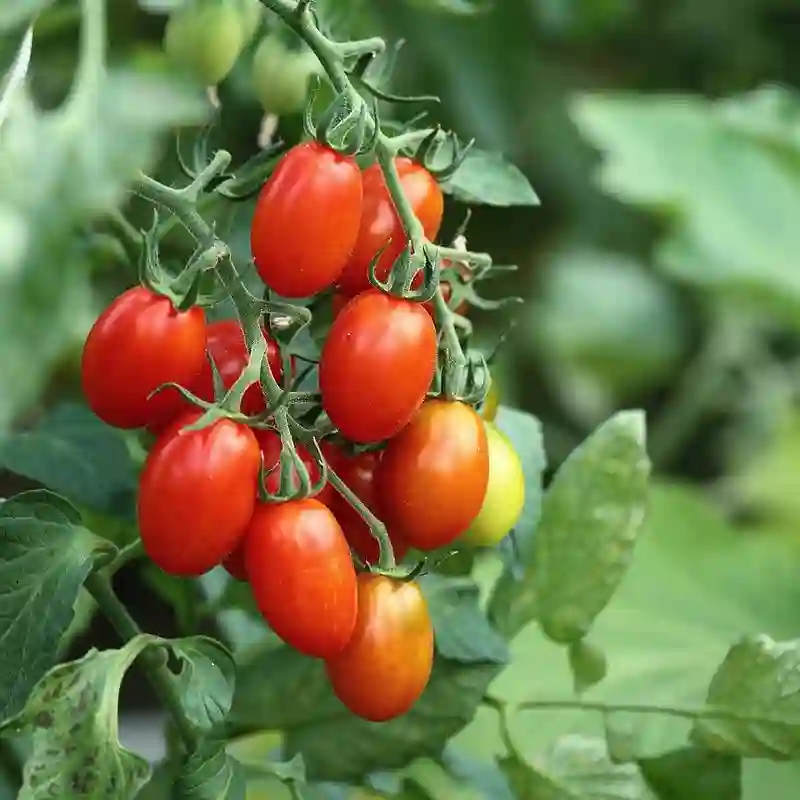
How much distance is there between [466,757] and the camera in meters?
0.67

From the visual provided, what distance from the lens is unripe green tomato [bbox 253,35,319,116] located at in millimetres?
494

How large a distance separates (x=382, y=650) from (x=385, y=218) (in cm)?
15

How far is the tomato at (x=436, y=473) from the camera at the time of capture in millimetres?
443

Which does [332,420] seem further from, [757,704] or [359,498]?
[757,704]

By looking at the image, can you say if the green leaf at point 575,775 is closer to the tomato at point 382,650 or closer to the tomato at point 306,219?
the tomato at point 382,650

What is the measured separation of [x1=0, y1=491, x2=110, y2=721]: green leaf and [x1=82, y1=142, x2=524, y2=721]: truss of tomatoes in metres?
0.06

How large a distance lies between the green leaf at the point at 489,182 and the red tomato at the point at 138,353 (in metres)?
0.13

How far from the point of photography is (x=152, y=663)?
0.50 metres

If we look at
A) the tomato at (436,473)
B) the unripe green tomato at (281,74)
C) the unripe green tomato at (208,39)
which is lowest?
the tomato at (436,473)

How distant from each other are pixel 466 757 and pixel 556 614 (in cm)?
11

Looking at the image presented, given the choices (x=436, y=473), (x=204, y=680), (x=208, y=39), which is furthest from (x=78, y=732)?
(x=208, y=39)

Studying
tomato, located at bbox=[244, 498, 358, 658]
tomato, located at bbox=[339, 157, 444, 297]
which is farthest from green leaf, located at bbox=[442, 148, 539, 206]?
tomato, located at bbox=[244, 498, 358, 658]

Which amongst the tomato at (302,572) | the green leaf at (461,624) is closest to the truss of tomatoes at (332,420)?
the tomato at (302,572)

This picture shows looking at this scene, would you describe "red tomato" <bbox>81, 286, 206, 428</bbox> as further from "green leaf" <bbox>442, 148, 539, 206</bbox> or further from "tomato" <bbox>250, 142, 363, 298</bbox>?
"green leaf" <bbox>442, 148, 539, 206</bbox>
